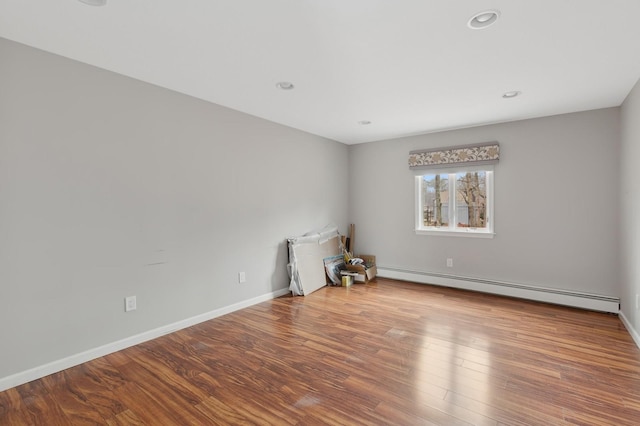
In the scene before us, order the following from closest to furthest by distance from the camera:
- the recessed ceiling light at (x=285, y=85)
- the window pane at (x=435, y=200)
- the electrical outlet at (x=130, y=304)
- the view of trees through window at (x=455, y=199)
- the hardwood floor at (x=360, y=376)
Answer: the hardwood floor at (x=360, y=376) → the electrical outlet at (x=130, y=304) → the recessed ceiling light at (x=285, y=85) → the view of trees through window at (x=455, y=199) → the window pane at (x=435, y=200)

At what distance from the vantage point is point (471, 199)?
465 centimetres

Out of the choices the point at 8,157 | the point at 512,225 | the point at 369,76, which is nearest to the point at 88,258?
the point at 8,157

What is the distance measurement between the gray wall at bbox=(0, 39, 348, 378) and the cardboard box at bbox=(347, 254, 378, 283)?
63.7 inches

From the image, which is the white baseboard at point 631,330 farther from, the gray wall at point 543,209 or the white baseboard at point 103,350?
the white baseboard at point 103,350

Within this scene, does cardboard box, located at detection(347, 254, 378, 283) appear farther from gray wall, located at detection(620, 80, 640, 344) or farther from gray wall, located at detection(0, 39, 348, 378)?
gray wall, located at detection(620, 80, 640, 344)

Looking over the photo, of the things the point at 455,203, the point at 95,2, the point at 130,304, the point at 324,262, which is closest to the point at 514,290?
the point at 455,203

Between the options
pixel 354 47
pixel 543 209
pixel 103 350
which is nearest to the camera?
pixel 354 47

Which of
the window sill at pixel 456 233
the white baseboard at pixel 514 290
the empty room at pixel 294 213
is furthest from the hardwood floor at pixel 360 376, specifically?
the window sill at pixel 456 233

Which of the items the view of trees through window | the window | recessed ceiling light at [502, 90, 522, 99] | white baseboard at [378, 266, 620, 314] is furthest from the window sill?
recessed ceiling light at [502, 90, 522, 99]

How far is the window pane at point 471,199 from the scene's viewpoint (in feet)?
14.9

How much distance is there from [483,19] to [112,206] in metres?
3.08

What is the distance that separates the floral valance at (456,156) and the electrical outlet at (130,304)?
4116mm

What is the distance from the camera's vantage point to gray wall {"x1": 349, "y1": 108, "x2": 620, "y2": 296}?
145 inches

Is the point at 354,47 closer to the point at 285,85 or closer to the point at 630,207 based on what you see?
the point at 285,85
